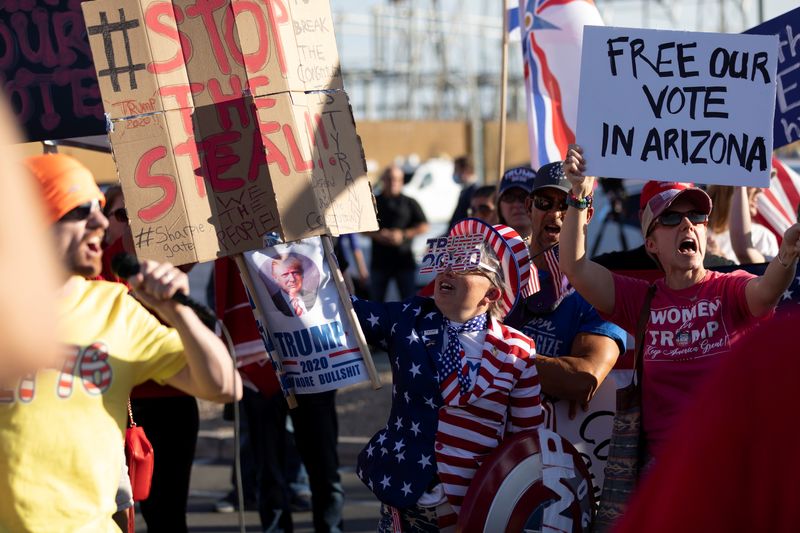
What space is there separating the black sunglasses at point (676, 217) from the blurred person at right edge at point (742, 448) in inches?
97.4

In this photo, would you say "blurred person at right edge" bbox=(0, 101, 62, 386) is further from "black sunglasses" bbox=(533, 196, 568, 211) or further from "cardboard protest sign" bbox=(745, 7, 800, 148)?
"cardboard protest sign" bbox=(745, 7, 800, 148)

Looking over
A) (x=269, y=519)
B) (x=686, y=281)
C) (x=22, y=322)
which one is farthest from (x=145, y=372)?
(x=269, y=519)

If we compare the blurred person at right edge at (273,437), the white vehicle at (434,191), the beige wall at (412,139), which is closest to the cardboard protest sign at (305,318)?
the blurred person at right edge at (273,437)

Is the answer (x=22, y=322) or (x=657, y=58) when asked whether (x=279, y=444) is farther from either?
(x=22, y=322)

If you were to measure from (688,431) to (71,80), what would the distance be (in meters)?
3.99

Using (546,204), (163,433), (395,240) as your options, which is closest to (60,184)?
(546,204)

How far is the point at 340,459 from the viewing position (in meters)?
8.21

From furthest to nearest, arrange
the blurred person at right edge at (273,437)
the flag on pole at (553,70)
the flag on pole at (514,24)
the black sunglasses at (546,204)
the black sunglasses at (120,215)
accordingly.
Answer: the flag on pole at (514,24)
the flag on pole at (553,70)
the blurred person at right edge at (273,437)
the black sunglasses at (120,215)
the black sunglasses at (546,204)

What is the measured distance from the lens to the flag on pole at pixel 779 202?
6.66 metres

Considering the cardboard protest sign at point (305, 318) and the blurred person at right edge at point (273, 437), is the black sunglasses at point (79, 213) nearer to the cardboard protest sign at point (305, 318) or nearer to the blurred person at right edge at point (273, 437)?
the cardboard protest sign at point (305, 318)

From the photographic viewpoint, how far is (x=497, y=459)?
12.0 ft

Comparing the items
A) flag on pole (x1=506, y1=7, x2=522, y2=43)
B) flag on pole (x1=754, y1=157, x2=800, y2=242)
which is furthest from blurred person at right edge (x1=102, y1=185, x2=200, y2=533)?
flag on pole (x1=754, y1=157, x2=800, y2=242)

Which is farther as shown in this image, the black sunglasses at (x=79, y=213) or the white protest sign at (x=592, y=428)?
the white protest sign at (x=592, y=428)

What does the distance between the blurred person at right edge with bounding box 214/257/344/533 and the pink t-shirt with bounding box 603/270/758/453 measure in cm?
184
